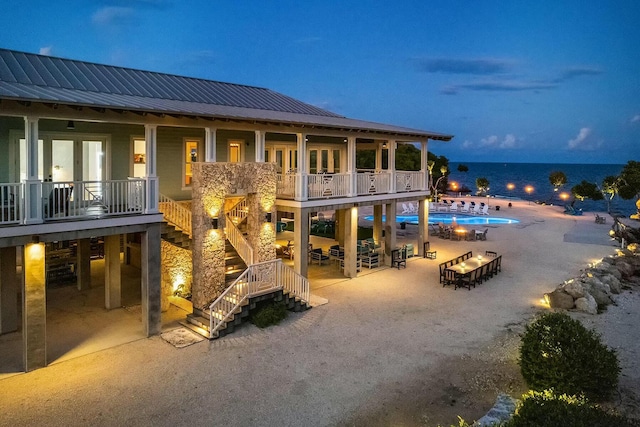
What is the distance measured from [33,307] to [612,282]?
21088 mm

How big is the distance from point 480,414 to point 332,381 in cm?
338

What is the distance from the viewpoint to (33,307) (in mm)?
11453

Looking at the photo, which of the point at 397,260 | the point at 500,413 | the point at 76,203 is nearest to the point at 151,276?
the point at 76,203

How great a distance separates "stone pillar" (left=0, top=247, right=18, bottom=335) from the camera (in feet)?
46.8

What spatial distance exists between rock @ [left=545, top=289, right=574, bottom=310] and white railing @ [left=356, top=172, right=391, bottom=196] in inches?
352

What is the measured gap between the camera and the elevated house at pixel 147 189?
11523 millimetres

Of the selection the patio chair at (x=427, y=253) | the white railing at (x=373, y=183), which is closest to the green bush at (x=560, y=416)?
the white railing at (x=373, y=183)

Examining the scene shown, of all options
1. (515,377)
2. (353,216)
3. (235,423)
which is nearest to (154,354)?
(235,423)

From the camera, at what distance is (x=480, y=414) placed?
962cm

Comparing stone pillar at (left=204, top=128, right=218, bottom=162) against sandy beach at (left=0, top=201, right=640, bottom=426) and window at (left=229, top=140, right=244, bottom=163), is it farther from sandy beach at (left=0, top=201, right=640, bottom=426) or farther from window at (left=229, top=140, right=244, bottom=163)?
sandy beach at (left=0, top=201, right=640, bottom=426)

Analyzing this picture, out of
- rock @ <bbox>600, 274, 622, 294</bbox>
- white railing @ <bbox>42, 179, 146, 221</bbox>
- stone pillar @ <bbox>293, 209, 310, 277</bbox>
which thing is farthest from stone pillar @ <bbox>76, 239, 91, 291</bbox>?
rock @ <bbox>600, 274, 622, 294</bbox>

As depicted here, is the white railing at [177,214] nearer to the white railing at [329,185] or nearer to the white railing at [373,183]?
the white railing at [329,185]

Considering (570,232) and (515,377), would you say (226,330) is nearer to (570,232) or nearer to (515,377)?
(515,377)

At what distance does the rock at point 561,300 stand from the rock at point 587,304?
26 cm
